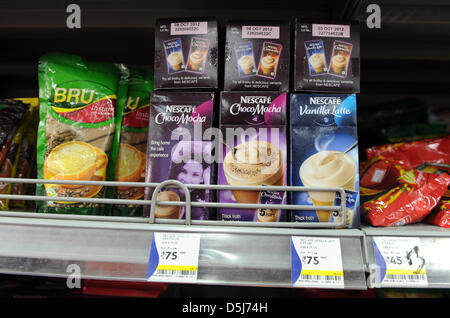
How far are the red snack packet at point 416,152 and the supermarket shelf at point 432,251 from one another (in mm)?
450

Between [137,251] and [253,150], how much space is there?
0.38 meters

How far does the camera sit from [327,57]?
2.77 ft

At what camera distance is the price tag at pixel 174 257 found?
2.20ft

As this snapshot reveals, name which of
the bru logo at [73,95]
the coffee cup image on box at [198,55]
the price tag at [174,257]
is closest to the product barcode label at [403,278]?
the price tag at [174,257]

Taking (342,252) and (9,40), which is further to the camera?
(9,40)

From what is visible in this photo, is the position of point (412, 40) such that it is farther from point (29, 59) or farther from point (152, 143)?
point (29, 59)

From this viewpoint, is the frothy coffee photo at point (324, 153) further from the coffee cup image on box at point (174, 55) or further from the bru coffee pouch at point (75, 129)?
the bru coffee pouch at point (75, 129)

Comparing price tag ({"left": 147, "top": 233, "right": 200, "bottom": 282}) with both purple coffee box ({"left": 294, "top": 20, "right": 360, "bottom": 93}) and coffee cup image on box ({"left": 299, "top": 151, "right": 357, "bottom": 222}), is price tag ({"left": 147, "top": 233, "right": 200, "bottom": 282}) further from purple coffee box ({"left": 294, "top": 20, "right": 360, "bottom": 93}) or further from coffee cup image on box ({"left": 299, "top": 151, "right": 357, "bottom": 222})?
purple coffee box ({"left": 294, "top": 20, "right": 360, "bottom": 93})

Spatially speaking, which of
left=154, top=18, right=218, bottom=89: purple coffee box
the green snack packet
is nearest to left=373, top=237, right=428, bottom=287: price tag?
left=154, top=18, right=218, bottom=89: purple coffee box

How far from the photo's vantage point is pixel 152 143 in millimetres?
846

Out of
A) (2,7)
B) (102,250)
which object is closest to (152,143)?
(102,250)

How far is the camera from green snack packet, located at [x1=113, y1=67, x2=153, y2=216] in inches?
39.9

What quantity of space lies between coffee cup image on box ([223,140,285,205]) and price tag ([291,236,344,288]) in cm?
16
